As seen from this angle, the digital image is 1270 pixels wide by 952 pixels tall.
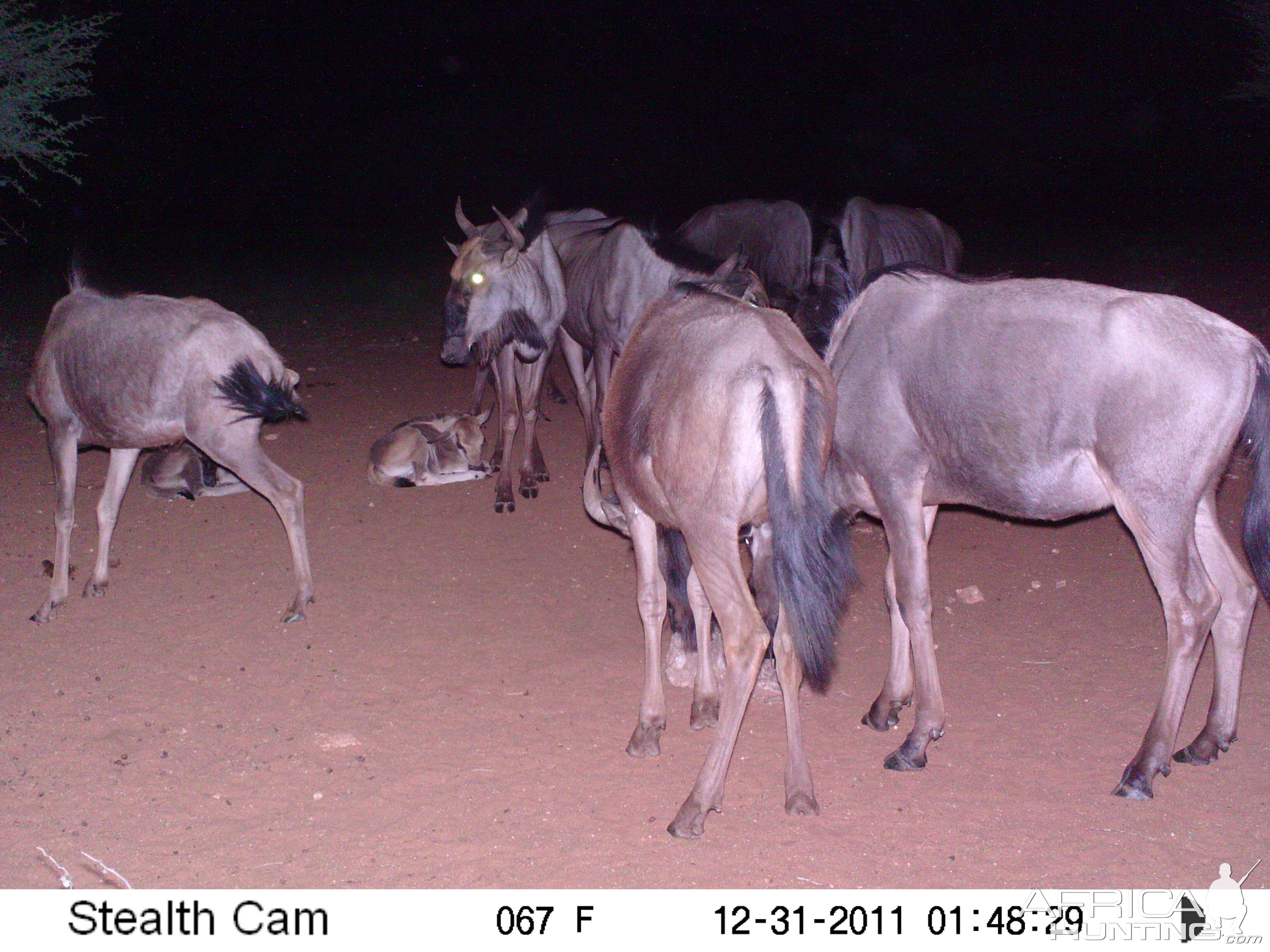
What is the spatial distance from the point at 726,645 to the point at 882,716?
137cm

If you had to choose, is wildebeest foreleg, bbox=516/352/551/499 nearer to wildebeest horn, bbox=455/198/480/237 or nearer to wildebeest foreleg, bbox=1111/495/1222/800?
wildebeest horn, bbox=455/198/480/237

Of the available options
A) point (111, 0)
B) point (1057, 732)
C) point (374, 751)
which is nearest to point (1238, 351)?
point (1057, 732)

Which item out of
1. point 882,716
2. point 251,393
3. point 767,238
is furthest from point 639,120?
point 882,716

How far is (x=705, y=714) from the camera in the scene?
5.27 m

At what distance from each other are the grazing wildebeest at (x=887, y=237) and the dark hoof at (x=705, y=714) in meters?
5.30

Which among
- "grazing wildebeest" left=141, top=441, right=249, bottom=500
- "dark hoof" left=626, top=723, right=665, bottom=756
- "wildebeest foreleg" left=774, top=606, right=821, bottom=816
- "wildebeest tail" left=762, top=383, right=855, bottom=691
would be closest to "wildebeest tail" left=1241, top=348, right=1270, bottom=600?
"wildebeest tail" left=762, top=383, right=855, bottom=691

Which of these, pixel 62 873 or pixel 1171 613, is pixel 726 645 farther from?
pixel 62 873

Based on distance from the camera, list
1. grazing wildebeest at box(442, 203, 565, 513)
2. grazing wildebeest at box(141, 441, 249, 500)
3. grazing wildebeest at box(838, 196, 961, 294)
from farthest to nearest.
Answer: grazing wildebeest at box(838, 196, 961, 294) < grazing wildebeest at box(141, 441, 249, 500) < grazing wildebeest at box(442, 203, 565, 513)

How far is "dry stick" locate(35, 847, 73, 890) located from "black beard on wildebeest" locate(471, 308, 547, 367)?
15.1 feet

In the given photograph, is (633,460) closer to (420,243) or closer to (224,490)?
(224,490)

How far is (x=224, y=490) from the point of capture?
827cm

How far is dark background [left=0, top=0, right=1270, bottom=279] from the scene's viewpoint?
79.2ft

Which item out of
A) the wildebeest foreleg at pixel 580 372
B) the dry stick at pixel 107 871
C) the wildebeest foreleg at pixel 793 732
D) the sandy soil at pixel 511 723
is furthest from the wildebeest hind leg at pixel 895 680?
the wildebeest foreleg at pixel 580 372

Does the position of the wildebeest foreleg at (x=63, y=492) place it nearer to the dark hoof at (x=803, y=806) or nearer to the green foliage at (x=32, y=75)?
the dark hoof at (x=803, y=806)
